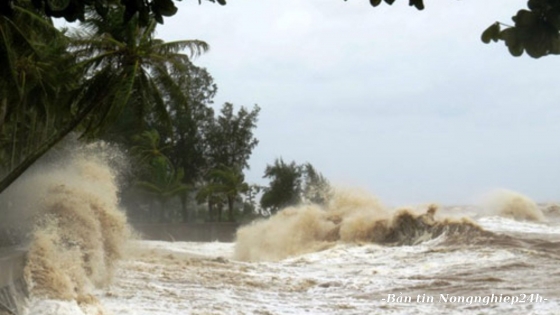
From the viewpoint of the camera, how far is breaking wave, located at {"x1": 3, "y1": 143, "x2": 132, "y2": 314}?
1086 centimetres

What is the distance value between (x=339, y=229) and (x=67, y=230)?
15556 millimetres

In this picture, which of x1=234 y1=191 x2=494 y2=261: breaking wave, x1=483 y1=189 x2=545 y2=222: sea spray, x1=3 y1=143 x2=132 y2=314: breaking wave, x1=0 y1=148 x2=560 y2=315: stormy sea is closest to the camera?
x1=3 y1=143 x2=132 y2=314: breaking wave

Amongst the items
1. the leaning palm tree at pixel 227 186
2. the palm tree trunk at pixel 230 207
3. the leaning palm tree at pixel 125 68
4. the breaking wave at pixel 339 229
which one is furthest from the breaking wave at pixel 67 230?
the palm tree trunk at pixel 230 207

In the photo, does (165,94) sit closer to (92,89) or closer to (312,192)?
(92,89)

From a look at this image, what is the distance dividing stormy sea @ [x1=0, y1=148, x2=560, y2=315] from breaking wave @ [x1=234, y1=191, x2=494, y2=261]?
0.11 m

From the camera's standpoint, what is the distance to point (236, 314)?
36.4 ft

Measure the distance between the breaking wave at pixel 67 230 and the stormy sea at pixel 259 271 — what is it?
3cm

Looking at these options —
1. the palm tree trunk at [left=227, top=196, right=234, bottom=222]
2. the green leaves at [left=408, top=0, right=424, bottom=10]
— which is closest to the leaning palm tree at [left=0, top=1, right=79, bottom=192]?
the green leaves at [left=408, top=0, right=424, bottom=10]

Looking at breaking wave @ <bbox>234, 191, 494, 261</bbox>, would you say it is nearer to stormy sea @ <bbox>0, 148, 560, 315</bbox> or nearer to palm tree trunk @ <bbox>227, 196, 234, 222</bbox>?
stormy sea @ <bbox>0, 148, 560, 315</bbox>

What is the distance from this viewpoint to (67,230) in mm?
14297

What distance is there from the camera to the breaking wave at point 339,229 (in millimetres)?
26281

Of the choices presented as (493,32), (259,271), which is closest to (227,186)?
(259,271)

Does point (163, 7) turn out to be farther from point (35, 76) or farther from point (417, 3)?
point (35, 76)

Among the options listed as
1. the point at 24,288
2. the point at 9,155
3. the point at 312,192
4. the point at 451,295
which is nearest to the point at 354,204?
the point at 312,192
